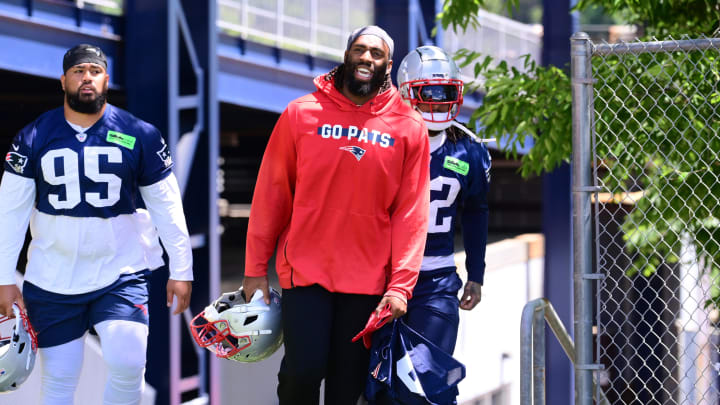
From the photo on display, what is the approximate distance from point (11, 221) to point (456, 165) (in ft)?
6.58

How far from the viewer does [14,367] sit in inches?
155

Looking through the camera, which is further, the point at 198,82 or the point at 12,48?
the point at 198,82

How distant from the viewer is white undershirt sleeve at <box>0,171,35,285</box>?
3979 millimetres

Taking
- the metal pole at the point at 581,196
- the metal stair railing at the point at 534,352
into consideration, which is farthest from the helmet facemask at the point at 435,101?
the metal stair railing at the point at 534,352

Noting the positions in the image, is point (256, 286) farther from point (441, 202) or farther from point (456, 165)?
point (456, 165)

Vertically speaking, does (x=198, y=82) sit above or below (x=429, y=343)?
above

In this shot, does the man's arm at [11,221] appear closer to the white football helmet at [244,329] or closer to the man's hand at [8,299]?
the man's hand at [8,299]

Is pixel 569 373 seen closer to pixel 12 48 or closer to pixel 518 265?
pixel 518 265

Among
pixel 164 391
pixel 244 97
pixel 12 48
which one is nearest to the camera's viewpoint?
pixel 12 48

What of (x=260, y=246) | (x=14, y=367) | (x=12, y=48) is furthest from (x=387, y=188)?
(x=12, y=48)

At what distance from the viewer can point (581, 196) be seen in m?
4.04

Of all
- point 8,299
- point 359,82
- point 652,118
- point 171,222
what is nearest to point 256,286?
point 171,222

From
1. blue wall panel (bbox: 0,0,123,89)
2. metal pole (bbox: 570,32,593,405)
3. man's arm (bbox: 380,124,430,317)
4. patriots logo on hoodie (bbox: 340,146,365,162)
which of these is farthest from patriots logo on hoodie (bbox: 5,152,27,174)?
blue wall panel (bbox: 0,0,123,89)

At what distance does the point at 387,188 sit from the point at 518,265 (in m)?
9.42
